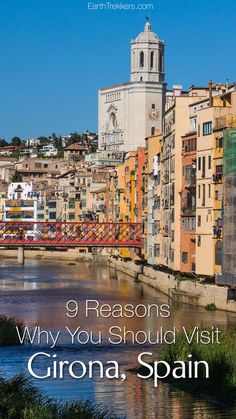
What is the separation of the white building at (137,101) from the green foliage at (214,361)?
14282cm

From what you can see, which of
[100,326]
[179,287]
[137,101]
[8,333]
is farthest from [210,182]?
[137,101]

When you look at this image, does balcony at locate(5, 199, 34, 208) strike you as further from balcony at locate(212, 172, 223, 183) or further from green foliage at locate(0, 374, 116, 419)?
green foliage at locate(0, 374, 116, 419)

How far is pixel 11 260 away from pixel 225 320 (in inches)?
2501

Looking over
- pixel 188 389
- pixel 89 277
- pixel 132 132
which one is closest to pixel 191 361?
pixel 188 389

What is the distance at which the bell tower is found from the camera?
182250 millimetres

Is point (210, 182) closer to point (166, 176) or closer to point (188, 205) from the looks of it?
point (188, 205)

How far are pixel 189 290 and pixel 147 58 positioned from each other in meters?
137

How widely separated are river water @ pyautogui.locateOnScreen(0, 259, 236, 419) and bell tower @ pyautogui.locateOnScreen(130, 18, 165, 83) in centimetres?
10430

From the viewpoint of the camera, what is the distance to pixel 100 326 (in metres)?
39.5

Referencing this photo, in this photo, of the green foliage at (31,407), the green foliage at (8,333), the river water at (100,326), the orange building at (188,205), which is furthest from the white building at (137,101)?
the green foliage at (31,407)

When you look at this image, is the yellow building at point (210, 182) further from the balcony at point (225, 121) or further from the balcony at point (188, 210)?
the balcony at point (188, 210)

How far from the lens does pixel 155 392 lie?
26.5m

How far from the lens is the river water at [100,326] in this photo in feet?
82.9

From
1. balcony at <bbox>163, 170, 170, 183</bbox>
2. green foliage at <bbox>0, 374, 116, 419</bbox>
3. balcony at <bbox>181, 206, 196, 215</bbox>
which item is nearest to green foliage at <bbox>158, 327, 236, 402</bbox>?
green foliage at <bbox>0, 374, 116, 419</bbox>
